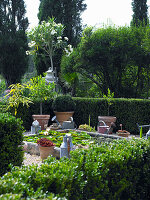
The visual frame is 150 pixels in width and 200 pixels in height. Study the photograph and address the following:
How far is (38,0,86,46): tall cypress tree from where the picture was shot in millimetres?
15652

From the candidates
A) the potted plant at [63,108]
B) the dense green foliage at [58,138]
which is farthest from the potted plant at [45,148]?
the potted plant at [63,108]

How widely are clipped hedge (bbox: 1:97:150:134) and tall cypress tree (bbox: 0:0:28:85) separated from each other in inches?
358

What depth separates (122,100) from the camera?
27.2 feet

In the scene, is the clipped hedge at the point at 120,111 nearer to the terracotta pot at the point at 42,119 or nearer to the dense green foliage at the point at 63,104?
the dense green foliage at the point at 63,104

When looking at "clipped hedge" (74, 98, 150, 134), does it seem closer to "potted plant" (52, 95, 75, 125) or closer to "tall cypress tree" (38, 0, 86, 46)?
"potted plant" (52, 95, 75, 125)

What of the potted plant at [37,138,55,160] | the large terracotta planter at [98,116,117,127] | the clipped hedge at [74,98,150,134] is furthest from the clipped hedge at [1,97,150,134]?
the potted plant at [37,138,55,160]

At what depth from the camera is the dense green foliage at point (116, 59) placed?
1082 cm

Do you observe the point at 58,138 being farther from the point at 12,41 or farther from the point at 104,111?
the point at 12,41

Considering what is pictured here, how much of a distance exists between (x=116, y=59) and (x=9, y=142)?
875 centimetres

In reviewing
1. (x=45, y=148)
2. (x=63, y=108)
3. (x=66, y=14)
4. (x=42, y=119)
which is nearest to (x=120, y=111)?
(x=63, y=108)

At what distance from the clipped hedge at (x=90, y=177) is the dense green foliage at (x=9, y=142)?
1516 millimetres

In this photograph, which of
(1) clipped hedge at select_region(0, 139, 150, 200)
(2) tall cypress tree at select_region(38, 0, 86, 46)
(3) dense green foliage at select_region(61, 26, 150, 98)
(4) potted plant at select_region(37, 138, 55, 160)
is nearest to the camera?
(1) clipped hedge at select_region(0, 139, 150, 200)

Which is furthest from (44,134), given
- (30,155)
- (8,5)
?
(8,5)

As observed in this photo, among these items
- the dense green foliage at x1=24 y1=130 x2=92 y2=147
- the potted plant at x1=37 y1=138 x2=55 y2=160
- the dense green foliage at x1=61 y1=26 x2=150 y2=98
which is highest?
the dense green foliage at x1=61 y1=26 x2=150 y2=98
